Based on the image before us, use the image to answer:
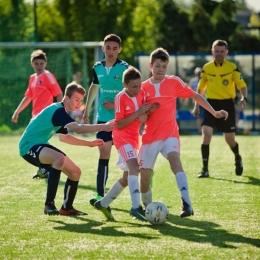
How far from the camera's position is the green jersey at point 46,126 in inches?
285

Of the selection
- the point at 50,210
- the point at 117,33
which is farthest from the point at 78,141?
the point at 117,33

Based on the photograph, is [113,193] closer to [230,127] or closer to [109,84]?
[109,84]

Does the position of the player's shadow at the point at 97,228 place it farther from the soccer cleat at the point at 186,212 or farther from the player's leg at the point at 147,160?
the player's leg at the point at 147,160

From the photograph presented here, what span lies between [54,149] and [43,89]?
4.19 metres

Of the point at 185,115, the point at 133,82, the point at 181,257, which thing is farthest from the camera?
the point at 185,115

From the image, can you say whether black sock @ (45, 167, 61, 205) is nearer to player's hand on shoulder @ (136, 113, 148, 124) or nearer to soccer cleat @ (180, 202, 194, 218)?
player's hand on shoulder @ (136, 113, 148, 124)

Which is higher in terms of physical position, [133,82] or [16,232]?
[133,82]

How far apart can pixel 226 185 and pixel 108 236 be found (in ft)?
12.1

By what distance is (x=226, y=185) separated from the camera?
9.57 meters

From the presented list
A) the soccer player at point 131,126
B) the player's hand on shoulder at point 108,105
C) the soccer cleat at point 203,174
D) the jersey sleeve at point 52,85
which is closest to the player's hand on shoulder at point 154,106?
the soccer player at point 131,126

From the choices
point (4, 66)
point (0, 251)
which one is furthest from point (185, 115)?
point (0, 251)

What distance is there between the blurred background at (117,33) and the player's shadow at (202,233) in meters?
14.5

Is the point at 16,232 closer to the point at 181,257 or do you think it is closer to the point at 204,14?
the point at 181,257

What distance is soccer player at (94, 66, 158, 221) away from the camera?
271 inches
